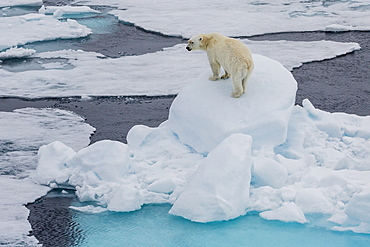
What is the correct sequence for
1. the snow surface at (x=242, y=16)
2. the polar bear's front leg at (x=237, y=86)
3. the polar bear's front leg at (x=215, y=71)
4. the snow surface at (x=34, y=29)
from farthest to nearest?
the snow surface at (x=242, y=16)
the snow surface at (x=34, y=29)
the polar bear's front leg at (x=215, y=71)
the polar bear's front leg at (x=237, y=86)

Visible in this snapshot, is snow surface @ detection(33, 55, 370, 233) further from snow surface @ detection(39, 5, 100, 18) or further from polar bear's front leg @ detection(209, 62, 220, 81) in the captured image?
snow surface @ detection(39, 5, 100, 18)

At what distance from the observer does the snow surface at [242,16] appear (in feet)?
47.0

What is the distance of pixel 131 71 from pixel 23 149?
4.00 metres

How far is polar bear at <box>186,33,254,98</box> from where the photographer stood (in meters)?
6.61

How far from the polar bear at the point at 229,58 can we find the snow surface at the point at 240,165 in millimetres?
143

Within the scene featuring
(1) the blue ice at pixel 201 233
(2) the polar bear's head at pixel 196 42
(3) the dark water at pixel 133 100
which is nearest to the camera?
(1) the blue ice at pixel 201 233

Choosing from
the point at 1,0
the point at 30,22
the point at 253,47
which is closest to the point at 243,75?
the point at 253,47

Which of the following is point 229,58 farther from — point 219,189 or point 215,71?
point 219,189

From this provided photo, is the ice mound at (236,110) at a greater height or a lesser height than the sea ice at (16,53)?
greater

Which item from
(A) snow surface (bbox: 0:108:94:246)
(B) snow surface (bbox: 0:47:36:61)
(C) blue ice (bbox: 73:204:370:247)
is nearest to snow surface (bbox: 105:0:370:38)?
(B) snow surface (bbox: 0:47:36:61)

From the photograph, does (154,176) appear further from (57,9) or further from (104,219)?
(57,9)

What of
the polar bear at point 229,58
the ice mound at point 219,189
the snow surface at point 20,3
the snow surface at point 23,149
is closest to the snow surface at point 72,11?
the snow surface at point 20,3

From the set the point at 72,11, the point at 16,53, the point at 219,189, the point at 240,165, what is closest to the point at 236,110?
the point at 240,165

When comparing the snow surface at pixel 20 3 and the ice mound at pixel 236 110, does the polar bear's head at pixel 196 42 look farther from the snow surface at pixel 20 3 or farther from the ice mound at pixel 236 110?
the snow surface at pixel 20 3
